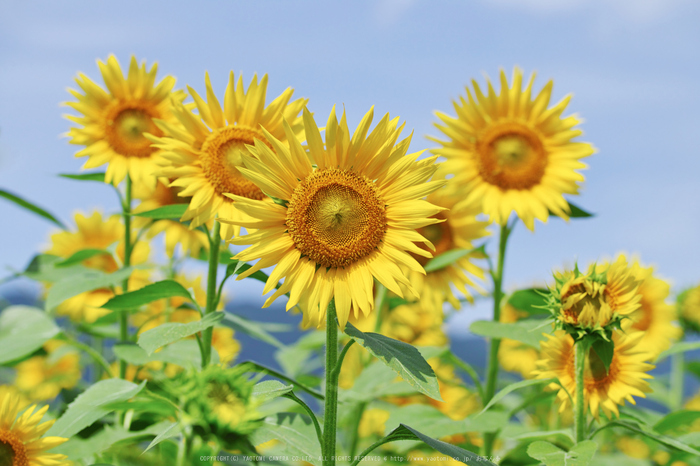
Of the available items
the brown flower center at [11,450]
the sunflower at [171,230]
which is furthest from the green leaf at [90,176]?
→ the brown flower center at [11,450]

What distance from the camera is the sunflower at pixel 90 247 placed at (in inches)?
150

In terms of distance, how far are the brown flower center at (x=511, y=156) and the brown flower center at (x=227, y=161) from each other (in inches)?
55.9

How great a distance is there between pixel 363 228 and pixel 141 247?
9.25 ft

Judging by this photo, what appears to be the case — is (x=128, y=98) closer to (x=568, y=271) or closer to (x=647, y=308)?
(x=568, y=271)

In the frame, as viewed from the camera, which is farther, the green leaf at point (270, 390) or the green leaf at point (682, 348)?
the green leaf at point (682, 348)

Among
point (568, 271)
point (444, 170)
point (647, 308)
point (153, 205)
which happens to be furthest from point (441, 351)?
point (153, 205)

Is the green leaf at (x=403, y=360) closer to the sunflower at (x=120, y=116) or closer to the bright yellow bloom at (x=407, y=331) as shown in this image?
the sunflower at (x=120, y=116)

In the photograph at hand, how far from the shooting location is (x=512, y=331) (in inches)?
89.4

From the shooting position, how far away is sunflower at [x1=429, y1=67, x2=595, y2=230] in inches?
119

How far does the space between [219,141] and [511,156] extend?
1.59 m

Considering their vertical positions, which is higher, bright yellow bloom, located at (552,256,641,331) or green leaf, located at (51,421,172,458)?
bright yellow bloom, located at (552,256,641,331)

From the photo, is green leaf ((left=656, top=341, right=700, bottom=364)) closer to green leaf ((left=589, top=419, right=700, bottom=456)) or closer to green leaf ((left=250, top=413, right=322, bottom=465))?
green leaf ((left=589, top=419, right=700, bottom=456))

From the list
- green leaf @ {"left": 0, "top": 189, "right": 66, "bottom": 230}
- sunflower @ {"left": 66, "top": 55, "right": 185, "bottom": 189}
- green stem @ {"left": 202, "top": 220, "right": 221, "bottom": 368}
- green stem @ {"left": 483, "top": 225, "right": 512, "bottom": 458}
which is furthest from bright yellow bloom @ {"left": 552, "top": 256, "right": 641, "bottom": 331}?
green leaf @ {"left": 0, "top": 189, "right": 66, "bottom": 230}

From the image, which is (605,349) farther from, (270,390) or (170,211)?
(170,211)
